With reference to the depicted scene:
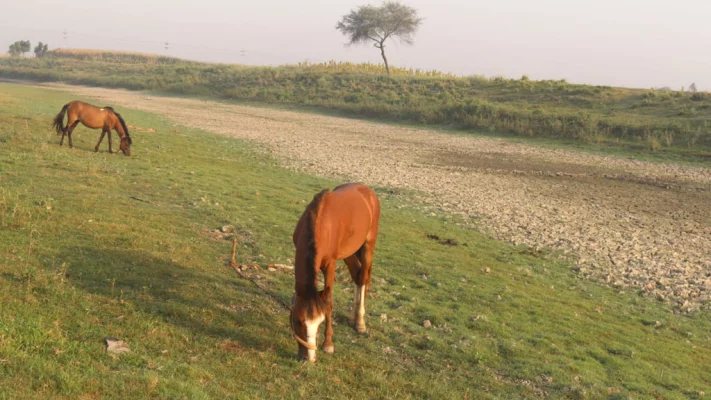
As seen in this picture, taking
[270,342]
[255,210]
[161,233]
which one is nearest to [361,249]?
[270,342]

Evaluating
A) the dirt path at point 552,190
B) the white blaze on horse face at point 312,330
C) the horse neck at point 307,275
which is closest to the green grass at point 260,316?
the white blaze on horse face at point 312,330

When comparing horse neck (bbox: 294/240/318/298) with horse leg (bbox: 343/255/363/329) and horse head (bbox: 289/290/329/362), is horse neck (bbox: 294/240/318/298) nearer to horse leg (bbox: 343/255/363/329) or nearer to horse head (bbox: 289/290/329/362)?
horse head (bbox: 289/290/329/362)

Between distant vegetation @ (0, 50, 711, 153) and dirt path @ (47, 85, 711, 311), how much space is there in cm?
488

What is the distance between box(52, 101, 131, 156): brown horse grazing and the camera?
18516 millimetres

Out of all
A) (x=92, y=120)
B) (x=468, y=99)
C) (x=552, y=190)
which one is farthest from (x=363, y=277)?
(x=468, y=99)

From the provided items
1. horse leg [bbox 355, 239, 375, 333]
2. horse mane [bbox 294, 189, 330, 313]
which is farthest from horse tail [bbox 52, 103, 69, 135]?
horse mane [bbox 294, 189, 330, 313]

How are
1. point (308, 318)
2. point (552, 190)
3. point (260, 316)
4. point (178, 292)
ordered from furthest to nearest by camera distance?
point (552, 190)
point (178, 292)
point (260, 316)
point (308, 318)

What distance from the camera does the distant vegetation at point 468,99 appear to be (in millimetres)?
35000

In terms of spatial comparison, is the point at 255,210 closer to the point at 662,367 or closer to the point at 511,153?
the point at 662,367

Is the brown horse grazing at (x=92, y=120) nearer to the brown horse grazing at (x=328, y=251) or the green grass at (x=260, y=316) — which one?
the green grass at (x=260, y=316)

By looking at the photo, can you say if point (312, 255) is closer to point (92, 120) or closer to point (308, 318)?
point (308, 318)

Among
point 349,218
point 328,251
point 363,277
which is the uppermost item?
point 349,218

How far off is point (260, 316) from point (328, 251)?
5.43ft

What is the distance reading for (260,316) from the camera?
761 cm
